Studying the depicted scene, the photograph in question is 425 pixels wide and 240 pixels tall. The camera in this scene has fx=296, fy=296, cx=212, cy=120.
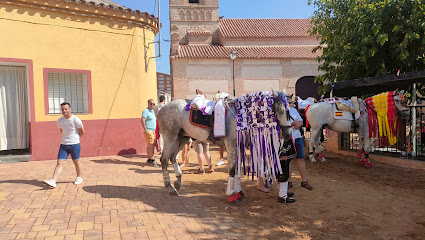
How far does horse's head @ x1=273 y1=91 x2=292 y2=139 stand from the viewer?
4.55 metres

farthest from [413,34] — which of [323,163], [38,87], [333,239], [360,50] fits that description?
[38,87]

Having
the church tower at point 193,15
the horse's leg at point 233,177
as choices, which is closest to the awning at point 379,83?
the horse's leg at point 233,177

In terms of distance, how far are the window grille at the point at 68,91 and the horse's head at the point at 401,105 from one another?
29.8 feet

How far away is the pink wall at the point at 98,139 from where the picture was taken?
866 cm

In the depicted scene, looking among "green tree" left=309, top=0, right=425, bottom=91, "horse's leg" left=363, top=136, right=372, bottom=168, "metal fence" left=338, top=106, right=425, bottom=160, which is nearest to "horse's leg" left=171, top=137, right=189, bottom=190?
"horse's leg" left=363, top=136, right=372, bottom=168

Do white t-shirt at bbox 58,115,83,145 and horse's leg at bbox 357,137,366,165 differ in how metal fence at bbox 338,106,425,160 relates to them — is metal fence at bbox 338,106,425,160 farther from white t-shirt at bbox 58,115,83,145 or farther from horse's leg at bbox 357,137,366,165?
white t-shirt at bbox 58,115,83,145

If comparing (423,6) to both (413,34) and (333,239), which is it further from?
(333,239)

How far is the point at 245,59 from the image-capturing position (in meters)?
24.9

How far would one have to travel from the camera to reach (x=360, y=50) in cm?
991

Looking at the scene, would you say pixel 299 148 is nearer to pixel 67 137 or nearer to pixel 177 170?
pixel 177 170

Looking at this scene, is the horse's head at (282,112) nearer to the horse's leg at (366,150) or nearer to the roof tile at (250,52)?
the horse's leg at (366,150)

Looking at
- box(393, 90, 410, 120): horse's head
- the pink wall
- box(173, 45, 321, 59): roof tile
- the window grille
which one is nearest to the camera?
box(393, 90, 410, 120): horse's head

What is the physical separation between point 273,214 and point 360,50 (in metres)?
7.74

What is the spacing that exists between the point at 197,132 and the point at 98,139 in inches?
216
